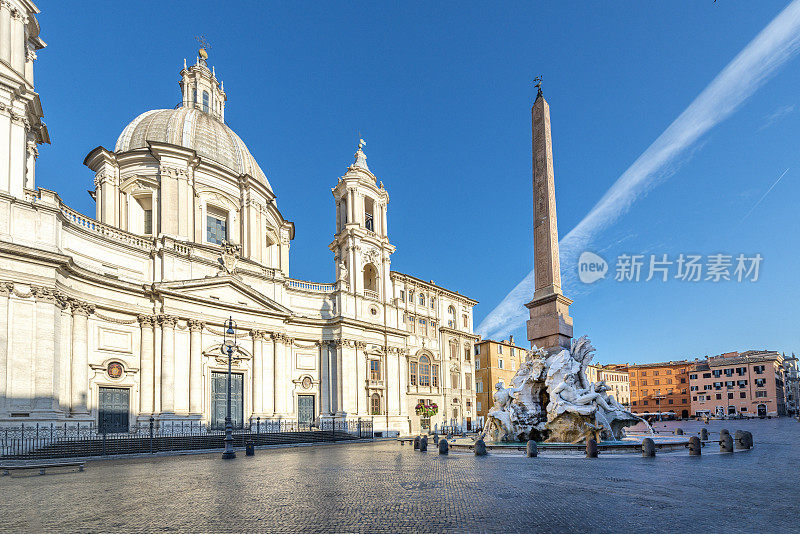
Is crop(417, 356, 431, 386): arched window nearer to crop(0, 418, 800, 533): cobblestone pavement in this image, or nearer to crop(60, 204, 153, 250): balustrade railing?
crop(60, 204, 153, 250): balustrade railing

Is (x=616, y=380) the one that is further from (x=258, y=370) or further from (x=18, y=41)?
(x=18, y=41)

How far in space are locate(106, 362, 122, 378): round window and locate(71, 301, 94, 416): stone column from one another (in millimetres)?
1255

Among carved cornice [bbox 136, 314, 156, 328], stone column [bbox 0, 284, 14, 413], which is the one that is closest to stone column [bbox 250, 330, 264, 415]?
carved cornice [bbox 136, 314, 156, 328]

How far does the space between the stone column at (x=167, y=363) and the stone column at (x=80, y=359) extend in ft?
13.5

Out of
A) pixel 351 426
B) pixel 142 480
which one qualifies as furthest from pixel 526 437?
pixel 351 426

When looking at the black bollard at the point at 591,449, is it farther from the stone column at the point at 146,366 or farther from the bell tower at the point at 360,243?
the bell tower at the point at 360,243

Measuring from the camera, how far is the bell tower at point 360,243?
43.4 metres

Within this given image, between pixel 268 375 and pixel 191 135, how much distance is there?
18.8 meters

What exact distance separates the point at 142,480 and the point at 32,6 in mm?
28264

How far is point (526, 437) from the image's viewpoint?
67.5 ft

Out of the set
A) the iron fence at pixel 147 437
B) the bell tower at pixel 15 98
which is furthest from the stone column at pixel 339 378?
the bell tower at pixel 15 98

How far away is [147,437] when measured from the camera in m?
27.5

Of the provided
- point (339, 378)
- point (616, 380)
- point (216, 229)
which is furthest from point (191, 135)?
point (616, 380)

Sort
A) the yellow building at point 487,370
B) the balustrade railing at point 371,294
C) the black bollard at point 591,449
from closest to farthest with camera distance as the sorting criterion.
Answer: the black bollard at point 591,449, the balustrade railing at point 371,294, the yellow building at point 487,370
